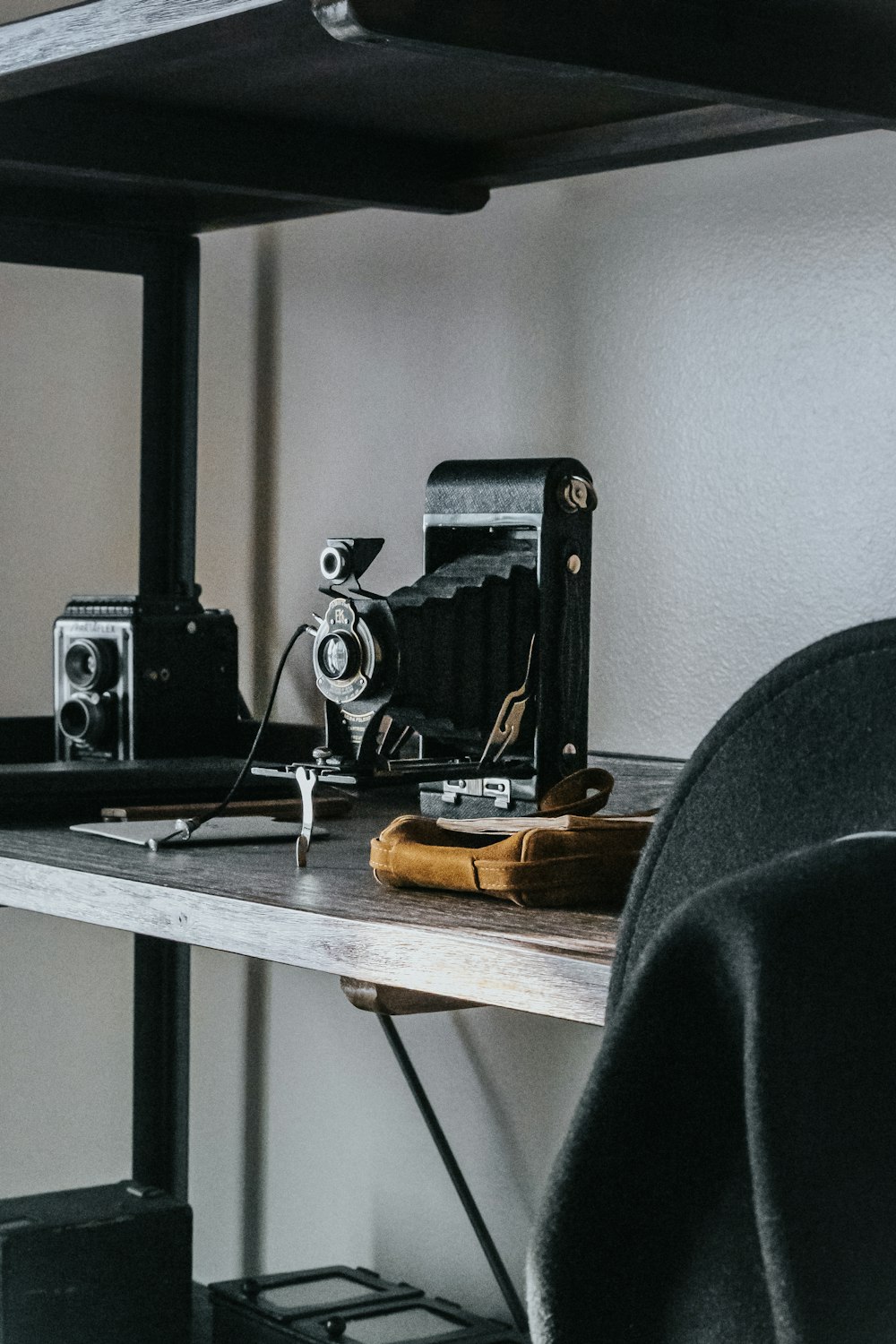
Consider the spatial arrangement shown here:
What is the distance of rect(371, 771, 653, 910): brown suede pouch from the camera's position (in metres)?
1.21

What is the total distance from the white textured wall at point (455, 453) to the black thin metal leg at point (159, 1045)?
0.09 m

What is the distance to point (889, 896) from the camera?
0.58 metres

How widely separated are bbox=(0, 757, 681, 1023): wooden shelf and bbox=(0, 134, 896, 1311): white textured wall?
12.7 inches

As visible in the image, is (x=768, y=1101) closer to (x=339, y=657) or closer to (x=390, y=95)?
(x=339, y=657)

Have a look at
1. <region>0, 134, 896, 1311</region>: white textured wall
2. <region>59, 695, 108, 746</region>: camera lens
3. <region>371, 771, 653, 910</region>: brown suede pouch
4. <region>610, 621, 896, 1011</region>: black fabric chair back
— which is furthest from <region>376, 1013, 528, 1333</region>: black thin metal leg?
<region>610, 621, 896, 1011</region>: black fabric chair back

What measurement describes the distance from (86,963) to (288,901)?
1408 mm

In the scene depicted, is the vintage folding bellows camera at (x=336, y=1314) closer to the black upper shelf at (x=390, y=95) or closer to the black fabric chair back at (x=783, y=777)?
the black upper shelf at (x=390, y=95)

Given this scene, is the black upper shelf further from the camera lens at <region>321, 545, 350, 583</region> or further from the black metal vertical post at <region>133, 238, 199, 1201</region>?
the camera lens at <region>321, 545, 350, 583</region>

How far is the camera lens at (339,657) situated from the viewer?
1.45m

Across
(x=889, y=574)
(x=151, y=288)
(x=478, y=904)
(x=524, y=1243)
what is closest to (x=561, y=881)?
(x=478, y=904)

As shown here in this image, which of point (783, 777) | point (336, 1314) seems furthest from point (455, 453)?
point (783, 777)

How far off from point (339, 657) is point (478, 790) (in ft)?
0.55

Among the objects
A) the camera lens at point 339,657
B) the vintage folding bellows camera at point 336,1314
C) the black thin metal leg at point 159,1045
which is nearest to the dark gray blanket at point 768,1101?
the camera lens at point 339,657

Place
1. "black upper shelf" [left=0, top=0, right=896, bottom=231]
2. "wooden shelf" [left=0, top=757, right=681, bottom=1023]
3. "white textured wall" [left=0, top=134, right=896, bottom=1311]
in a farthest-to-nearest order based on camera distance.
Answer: "white textured wall" [left=0, top=134, right=896, bottom=1311], "black upper shelf" [left=0, top=0, right=896, bottom=231], "wooden shelf" [left=0, top=757, right=681, bottom=1023]
